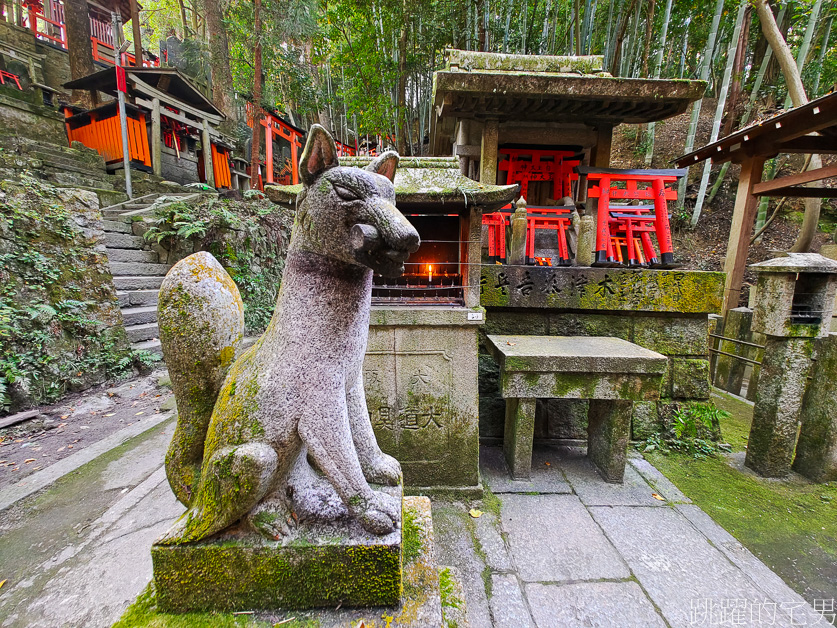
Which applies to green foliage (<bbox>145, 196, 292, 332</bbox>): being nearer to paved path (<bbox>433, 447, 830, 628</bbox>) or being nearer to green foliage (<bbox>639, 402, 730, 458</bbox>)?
paved path (<bbox>433, 447, 830, 628</bbox>)

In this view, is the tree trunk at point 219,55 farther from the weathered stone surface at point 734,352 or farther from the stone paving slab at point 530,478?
the weathered stone surface at point 734,352

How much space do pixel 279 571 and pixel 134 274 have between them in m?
7.51

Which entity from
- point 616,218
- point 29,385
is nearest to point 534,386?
point 616,218

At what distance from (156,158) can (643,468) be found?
1433 centimetres

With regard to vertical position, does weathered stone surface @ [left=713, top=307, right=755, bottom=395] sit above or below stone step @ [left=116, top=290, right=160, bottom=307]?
below

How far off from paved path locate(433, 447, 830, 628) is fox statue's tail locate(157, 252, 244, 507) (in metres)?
1.87

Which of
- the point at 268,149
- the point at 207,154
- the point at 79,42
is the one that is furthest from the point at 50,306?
the point at 79,42

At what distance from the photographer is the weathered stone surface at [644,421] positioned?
4508 mm

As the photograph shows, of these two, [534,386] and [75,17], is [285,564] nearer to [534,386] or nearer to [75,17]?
[534,386]

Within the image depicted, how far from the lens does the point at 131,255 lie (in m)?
6.85

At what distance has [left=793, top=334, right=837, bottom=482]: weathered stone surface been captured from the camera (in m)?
3.40

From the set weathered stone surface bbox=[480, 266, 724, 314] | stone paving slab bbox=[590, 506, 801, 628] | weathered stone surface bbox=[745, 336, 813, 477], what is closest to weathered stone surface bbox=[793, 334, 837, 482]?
weathered stone surface bbox=[745, 336, 813, 477]

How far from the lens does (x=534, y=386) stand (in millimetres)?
3240

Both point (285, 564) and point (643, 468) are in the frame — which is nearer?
point (285, 564)
